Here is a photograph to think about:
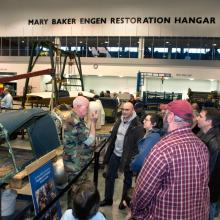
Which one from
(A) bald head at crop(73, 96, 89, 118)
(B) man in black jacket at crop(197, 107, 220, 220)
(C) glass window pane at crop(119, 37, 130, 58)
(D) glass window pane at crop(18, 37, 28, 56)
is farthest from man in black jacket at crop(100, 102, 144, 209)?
(D) glass window pane at crop(18, 37, 28, 56)

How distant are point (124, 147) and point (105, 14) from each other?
65.9 feet

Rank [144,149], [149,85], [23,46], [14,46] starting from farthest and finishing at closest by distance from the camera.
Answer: [14,46] → [23,46] → [149,85] → [144,149]

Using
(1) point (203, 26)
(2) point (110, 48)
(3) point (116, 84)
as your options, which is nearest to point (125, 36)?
(2) point (110, 48)

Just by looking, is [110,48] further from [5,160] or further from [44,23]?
[5,160]

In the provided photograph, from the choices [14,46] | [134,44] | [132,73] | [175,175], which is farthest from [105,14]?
[175,175]

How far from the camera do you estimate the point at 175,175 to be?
2.42m

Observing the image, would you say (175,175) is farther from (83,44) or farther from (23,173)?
(83,44)

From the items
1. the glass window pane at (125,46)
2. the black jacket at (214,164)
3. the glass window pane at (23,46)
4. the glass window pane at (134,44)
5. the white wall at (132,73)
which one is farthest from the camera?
the glass window pane at (23,46)

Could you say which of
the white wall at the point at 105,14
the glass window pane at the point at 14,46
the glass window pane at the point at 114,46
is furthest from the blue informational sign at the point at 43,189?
the glass window pane at the point at 14,46

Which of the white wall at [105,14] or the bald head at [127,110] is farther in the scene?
the white wall at [105,14]

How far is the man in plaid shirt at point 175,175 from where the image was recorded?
95.3 inches

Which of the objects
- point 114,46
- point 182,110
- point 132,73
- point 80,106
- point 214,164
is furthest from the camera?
point 114,46

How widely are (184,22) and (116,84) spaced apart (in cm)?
666

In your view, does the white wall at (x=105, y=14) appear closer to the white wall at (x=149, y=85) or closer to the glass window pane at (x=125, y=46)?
the glass window pane at (x=125, y=46)
